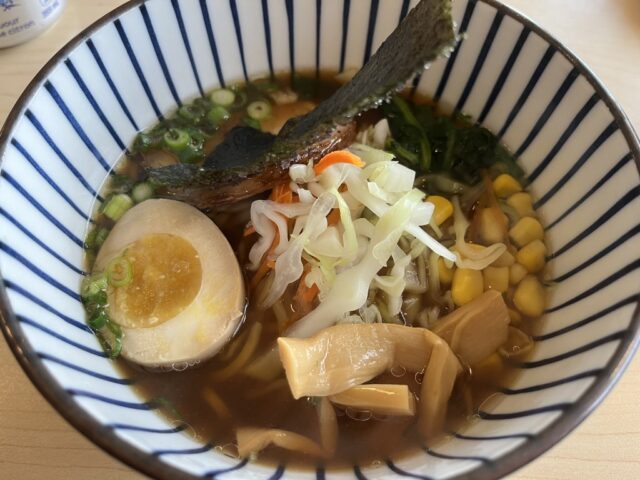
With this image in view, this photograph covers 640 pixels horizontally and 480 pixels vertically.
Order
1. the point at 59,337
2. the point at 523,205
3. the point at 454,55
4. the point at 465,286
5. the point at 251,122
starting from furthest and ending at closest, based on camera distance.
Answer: the point at 251,122
the point at 454,55
the point at 523,205
the point at 465,286
the point at 59,337

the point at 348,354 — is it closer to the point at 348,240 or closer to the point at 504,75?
the point at 348,240

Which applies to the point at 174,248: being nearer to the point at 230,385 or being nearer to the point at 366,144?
the point at 230,385

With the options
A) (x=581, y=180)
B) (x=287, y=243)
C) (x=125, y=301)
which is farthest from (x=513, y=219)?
(x=125, y=301)

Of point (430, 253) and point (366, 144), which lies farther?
point (366, 144)

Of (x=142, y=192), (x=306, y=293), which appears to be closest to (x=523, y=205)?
(x=306, y=293)

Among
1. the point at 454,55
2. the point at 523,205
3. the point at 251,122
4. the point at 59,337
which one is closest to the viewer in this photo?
the point at 59,337
